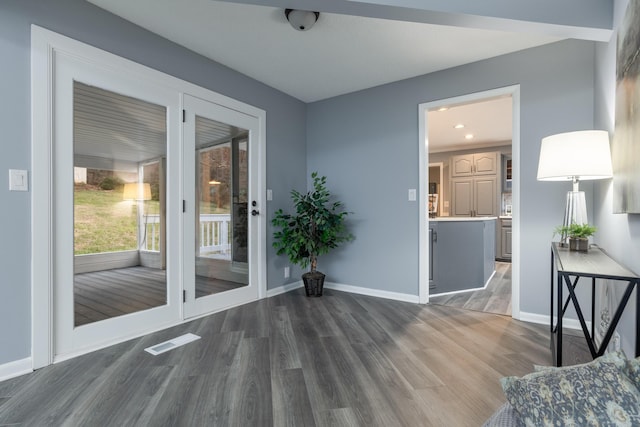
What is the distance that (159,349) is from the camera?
2.27 meters

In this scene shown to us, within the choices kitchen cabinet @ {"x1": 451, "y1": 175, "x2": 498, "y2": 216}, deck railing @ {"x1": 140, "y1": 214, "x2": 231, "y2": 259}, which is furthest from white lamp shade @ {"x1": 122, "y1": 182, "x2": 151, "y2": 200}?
kitchen cabinet @ {"x1": 451, "y1": 175, "x2": 498, "y2": 216}

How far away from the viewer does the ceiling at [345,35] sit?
70.1 inches

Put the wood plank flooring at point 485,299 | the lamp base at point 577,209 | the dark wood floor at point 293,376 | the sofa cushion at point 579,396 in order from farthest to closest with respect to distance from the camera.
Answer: the wood plank flooring at point 485,299 → the lamp base at point 577,209 → the dark wood floor at point 293,376 → the sofa cushion at point 579,396

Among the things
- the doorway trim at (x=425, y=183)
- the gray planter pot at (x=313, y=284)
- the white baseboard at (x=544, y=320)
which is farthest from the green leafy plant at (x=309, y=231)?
the white baseboard at (x=544, y=320)

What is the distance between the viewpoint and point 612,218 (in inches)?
76.8

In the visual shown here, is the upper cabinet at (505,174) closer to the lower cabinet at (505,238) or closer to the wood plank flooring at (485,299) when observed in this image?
the lower cabinet at (505,238)

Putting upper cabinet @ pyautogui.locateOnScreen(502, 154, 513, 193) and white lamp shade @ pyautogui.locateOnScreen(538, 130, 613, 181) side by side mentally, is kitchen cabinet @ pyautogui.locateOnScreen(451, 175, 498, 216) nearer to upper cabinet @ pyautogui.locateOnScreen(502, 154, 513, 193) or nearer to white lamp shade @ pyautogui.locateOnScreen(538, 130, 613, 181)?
upper cabinet @ pyautogui.locateOnScreen(502, 154, 513, 193)

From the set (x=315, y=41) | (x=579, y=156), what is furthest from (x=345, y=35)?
(x=579, y=156)

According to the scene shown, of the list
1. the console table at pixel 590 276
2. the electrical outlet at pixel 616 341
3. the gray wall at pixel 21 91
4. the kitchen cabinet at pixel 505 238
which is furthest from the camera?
the kitchen cabinet at pixel 505 238

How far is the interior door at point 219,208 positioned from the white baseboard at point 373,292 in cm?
101

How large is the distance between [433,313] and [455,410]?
5.19ft

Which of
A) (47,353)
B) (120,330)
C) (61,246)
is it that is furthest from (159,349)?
(61,246)

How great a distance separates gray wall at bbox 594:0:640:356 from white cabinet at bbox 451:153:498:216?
4.22 metres

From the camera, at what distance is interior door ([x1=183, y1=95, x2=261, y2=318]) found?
288cm
